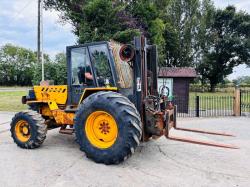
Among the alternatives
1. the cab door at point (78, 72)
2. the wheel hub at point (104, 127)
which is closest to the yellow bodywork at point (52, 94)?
the cab door at point (78, 72)

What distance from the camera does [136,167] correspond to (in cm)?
520

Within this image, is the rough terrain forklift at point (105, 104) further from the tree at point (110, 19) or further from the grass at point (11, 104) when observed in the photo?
the tree at point (110, 19)

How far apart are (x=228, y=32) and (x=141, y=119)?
1474 inches

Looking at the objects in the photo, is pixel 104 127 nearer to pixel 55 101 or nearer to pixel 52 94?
pixel 55 101

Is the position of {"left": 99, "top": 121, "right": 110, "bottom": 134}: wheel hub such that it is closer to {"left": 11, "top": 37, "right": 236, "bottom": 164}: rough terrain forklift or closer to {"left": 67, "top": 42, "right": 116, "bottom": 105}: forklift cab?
{"left": 11, "top": 37, "right": 236, "bottom": 164}: rough terrain forklift

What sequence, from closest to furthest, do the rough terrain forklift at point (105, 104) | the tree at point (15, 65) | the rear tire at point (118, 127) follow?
the rear tire at point (118, 127), the rough terrain forklift at point (105, 104), the tree at point (15, 65)

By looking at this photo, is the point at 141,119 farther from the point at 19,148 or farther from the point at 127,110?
the point at 19,148

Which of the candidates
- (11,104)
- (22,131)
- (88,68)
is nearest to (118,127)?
(88,68)

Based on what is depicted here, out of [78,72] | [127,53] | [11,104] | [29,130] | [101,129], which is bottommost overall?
[11,104]

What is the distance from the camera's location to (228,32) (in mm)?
39250

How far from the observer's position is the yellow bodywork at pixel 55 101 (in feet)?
21.5

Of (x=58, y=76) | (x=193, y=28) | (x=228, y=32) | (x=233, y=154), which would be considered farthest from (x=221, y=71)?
(x=233, y=154)

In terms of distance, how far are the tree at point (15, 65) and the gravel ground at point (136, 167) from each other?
4522cm

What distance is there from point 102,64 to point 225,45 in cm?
3527
